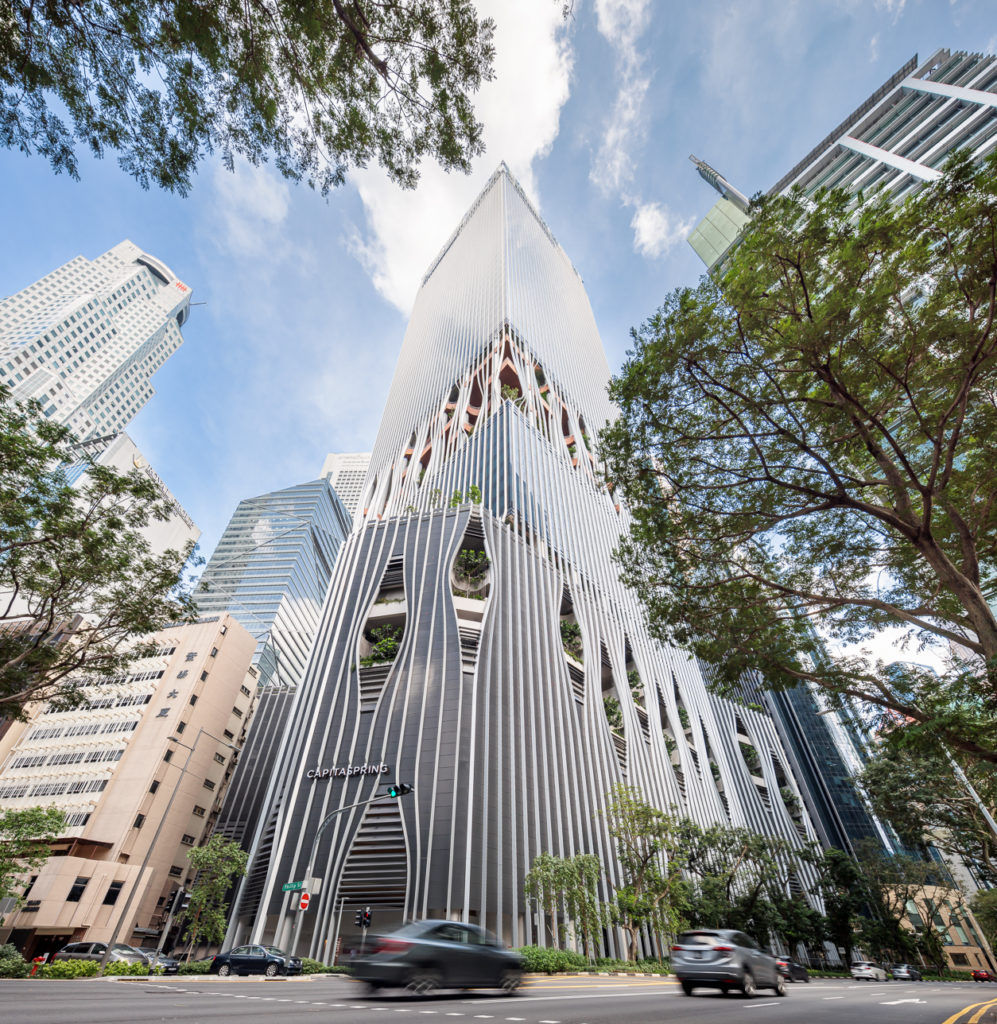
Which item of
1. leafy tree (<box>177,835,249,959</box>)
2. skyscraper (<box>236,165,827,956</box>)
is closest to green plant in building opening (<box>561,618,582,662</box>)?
skyscraper (<box>236,165,827,956</box>)

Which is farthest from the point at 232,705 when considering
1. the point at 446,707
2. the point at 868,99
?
the point at 868,99

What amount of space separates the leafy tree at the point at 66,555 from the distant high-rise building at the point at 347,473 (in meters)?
136

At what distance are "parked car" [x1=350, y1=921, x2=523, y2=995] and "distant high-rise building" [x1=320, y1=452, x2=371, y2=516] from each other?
5783 inches

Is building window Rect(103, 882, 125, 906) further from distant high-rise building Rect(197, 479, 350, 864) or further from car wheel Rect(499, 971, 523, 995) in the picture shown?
car wheel Rect(499, 971, 523, 995)

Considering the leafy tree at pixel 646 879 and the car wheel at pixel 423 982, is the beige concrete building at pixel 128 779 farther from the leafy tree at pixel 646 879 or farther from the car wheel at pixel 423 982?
the car wheel at pixel 423 982

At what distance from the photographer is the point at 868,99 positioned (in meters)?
53.0

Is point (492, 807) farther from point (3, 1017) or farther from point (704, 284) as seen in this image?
point (704, 284)

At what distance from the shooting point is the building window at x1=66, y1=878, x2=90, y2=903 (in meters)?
35.1

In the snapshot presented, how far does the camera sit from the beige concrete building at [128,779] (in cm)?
3522

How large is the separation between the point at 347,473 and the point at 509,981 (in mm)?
162755

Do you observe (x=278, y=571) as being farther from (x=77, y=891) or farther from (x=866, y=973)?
(x=866, y=973)

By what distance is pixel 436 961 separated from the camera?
26.5 feet

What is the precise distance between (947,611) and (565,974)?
58.3ft

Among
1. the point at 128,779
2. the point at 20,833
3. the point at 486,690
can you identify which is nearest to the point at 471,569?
the point at 486,690
